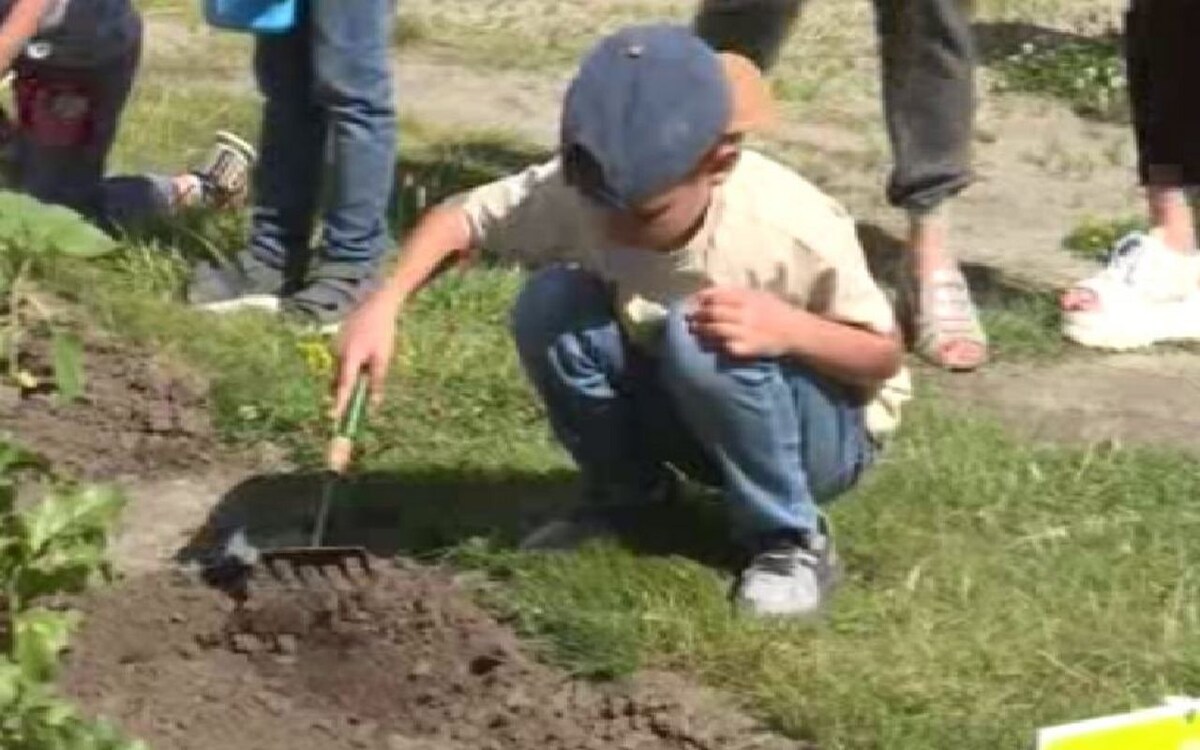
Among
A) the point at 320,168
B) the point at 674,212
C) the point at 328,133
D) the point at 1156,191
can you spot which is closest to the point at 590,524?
the point at 674,212

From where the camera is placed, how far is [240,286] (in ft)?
17.3

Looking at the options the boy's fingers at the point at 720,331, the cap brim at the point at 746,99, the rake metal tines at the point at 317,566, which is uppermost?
the cap brim at the point at 746,99

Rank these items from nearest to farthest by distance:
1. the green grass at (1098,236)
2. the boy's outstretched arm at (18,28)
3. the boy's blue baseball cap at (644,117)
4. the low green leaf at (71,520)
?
the low green leaf at (71,520)
the boy's blue baseball cap at (644,117)
the boy's outstretched arm at (18,28)
the green grass at (1098,236)

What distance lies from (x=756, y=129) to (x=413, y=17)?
432 cm

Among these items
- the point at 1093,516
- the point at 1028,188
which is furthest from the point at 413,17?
the point at 1093,516

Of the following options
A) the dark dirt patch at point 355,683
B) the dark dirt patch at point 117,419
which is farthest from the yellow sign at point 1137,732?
the dark dirt patch at point 117,419

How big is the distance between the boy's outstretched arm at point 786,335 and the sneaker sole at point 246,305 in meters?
1.59

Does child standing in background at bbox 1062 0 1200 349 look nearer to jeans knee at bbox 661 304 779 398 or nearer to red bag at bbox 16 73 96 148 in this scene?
jeans knee at bbox 661 304 779 398

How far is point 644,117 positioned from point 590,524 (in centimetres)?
73

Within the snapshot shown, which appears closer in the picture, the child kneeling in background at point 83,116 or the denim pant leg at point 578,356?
the denim pant leg at point 578,356

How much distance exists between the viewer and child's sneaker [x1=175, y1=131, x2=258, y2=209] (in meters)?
5.95

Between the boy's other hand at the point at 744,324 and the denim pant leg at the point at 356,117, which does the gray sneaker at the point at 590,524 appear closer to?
the boy's other hand at the point at 744,324

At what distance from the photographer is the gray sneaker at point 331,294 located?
5152 mm

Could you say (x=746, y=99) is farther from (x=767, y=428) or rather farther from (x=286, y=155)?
(x=286, y=155)
